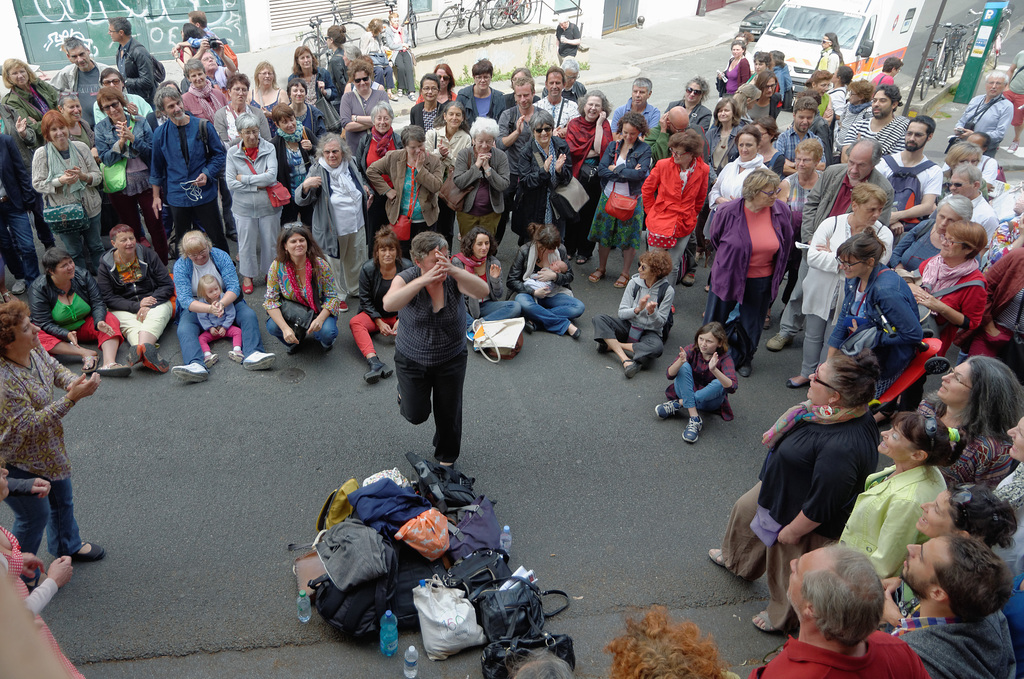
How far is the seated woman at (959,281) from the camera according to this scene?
5500mm

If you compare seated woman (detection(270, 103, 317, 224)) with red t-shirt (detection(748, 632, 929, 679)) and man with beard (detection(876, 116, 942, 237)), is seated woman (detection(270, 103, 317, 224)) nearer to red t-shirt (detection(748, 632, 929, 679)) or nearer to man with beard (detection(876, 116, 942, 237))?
man with beard (detection(876, 116, 942, 237))

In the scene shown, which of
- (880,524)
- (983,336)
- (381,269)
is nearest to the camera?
(880,524)

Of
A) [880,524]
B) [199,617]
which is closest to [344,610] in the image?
[199,617]

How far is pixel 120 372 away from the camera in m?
6.46

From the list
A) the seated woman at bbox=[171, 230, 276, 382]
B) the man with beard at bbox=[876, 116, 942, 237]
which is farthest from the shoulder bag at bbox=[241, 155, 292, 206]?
the man with beard at bbox=[876, 116, 942, 237]

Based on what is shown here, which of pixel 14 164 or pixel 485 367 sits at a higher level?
pixel 14 164

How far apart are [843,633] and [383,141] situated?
646 centimetres

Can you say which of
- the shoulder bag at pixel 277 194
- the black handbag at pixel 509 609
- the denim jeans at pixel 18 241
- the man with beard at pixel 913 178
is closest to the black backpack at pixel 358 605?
the black handbag at pixel 509 609

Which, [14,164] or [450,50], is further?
[450,50]

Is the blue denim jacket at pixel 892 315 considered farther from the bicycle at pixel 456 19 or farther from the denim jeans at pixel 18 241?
the bicycle at pixel 456 19

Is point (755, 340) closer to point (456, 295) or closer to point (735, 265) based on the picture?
point (735, 265)

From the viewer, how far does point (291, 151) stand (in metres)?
7.79

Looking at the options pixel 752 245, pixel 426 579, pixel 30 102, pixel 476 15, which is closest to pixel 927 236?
pixel 752 245

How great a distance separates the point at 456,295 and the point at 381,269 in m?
2.09
